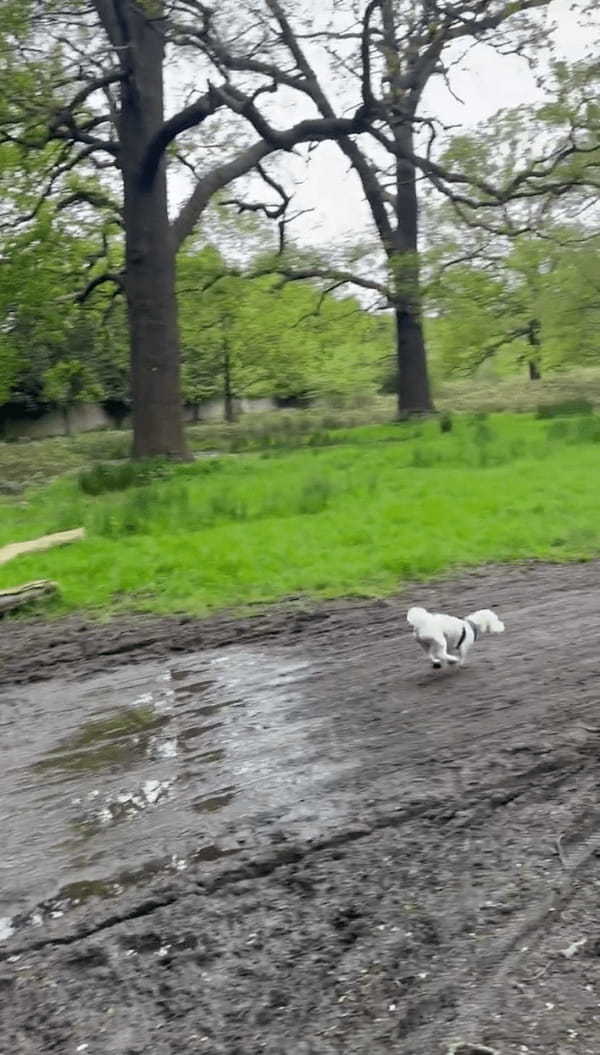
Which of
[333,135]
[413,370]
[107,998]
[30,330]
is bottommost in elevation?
[107,998]

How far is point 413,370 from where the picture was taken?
74.1 feet

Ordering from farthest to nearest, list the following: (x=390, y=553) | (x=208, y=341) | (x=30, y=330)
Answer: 1. (x=208, y=341)
2. (x=30, y=330)
3. (x=390, y=553)

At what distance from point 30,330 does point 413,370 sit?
8.55m

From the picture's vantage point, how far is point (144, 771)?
4.47m

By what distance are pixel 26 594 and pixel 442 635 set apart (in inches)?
149

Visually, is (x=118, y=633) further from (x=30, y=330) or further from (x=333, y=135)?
(x=30, y=330)

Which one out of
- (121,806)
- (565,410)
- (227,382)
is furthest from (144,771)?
(227,382)

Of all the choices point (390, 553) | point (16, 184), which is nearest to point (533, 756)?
point (390, 553)

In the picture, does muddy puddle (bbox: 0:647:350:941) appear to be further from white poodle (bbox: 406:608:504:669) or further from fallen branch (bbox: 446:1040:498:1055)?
fallen branch (bbox: 446:1040:498:1055)

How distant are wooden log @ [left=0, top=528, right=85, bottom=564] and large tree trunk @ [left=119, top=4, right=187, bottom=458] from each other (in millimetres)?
5897

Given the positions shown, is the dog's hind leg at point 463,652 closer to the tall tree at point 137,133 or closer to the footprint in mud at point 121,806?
the footprint in mud at point 121,806

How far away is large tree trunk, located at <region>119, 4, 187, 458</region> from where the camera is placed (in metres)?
15.9

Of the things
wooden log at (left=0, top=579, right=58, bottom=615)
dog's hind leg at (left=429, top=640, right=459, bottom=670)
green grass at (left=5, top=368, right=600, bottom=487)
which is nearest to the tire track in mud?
dog's hind leg at (left=429, top=640, right=459, bottom=670)

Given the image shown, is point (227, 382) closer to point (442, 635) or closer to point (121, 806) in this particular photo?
point (442, 635)
